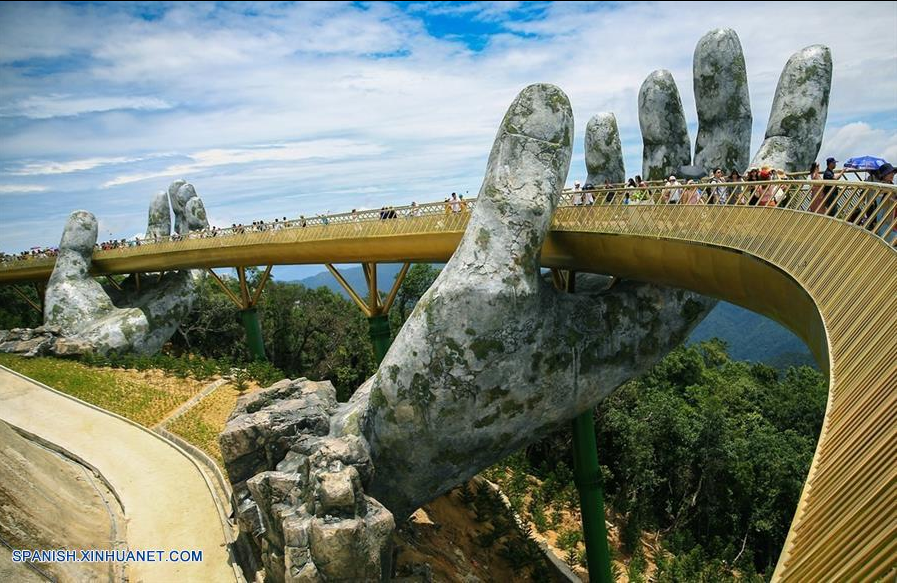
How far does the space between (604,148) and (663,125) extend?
1676mm

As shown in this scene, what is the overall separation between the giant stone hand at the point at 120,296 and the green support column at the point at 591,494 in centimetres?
2177

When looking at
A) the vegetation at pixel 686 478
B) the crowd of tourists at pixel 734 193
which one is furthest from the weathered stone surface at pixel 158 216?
the vegetation at pixel 686 478

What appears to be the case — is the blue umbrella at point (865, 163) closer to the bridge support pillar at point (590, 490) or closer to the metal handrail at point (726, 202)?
the metal handrail at point (726, 202)

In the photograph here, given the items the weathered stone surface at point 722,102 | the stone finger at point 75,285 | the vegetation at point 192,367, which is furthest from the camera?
the stone finger at point 75,285

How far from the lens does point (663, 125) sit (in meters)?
18.4

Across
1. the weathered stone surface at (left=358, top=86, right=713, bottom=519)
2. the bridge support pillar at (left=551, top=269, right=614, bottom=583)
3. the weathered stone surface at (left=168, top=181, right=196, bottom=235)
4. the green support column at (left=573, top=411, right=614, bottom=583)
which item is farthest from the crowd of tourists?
the weathered stone surface at (left=168, top=181, right=196, bottom=235)

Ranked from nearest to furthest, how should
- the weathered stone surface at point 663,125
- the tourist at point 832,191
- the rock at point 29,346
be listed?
the tourist at point 832,191 < the weathered stone surface at point 663,125 < the rock at point 29,346

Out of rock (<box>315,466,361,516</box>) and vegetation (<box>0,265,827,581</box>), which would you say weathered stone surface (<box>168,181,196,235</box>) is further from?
rock (<box>315,466,361,516</box>)

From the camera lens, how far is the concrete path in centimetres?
1443

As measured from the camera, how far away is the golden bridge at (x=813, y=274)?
4.62m

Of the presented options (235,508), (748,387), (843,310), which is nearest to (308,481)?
(235,508)

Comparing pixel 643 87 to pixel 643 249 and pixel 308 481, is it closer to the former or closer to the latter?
pixel 643 249

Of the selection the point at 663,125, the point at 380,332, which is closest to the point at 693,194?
the point at 663,125

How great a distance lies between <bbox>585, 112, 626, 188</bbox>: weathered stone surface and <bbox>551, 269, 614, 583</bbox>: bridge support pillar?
3199mm
